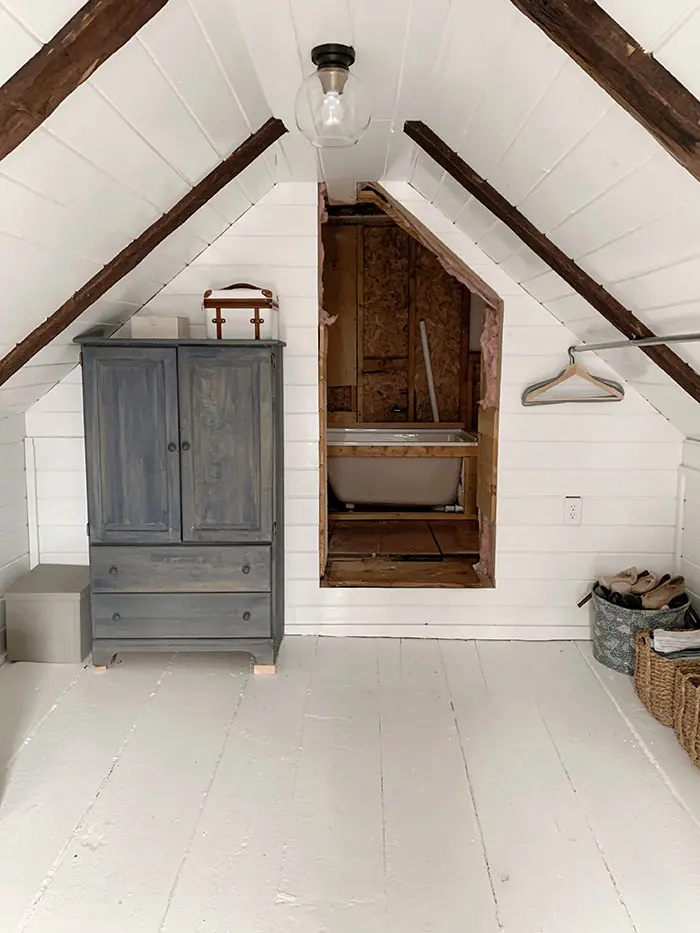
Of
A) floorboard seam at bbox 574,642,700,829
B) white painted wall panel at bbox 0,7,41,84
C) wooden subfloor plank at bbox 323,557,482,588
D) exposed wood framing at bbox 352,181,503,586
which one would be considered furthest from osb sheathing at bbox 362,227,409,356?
white painted wall panel at bbox 0,7,41,84

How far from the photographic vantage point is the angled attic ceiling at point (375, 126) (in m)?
1.63

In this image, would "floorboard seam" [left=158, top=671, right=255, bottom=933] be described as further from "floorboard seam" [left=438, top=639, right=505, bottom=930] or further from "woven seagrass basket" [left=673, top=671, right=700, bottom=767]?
"woven seagrass basket" [left=673, top=671, right=700, bottom=767]

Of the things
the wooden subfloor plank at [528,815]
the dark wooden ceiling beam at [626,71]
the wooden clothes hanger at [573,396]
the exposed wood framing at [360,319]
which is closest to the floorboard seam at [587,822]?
the wooden subfloor plank at [528,815]

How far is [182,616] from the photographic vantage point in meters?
3.10

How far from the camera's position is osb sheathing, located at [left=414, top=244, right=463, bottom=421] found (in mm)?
5871

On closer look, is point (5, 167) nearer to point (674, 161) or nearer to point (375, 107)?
point (375, 107)

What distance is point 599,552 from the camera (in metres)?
3.43

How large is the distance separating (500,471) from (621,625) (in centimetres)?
87

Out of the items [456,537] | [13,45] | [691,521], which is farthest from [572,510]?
[13,45]

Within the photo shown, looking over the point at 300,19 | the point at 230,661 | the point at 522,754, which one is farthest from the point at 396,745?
the point at 300,19

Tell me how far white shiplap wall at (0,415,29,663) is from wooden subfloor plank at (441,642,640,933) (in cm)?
206

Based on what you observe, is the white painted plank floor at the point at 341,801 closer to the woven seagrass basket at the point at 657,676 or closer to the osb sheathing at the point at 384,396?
the woven seagrass basket at the point at 657,676

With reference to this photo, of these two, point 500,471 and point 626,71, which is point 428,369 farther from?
point 626,71

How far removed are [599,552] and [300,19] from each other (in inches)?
103
